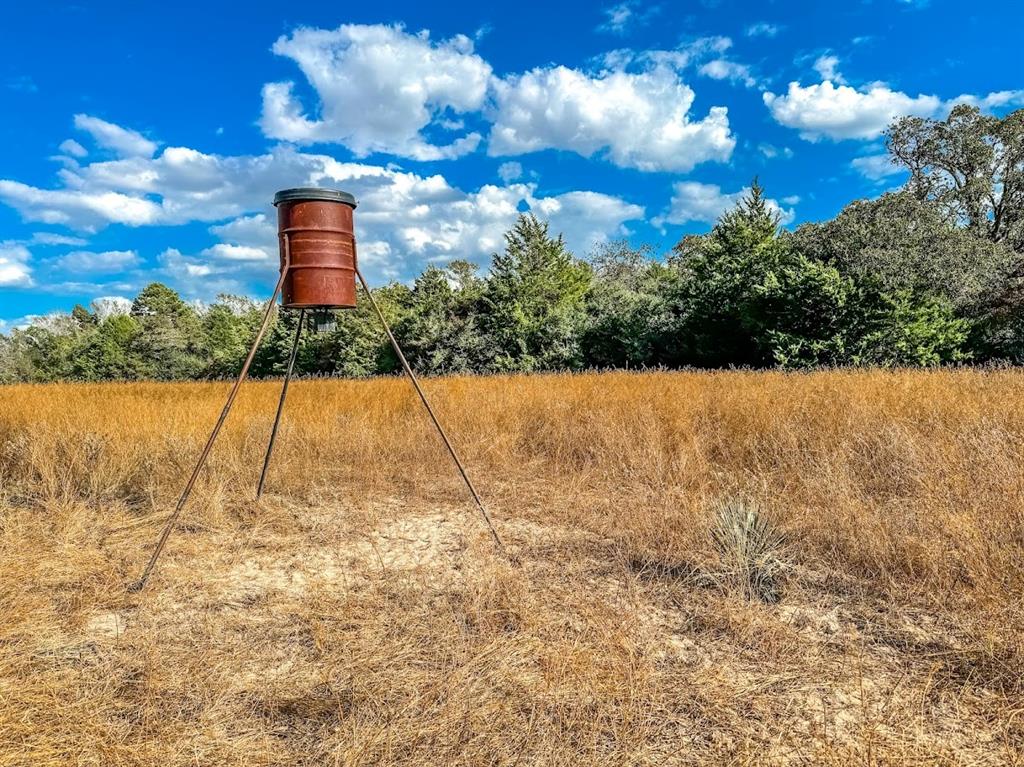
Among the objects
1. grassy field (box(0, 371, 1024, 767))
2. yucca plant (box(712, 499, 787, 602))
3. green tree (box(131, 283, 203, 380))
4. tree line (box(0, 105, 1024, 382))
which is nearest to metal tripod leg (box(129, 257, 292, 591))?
grassy field (box(0, 371, 1024, 767))

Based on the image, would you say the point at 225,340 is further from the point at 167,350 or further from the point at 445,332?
the point at 445,332

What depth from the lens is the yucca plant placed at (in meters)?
2.86

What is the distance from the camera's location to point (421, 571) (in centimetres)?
327

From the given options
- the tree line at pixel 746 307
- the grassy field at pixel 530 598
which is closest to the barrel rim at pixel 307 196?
the grassy field at pixel 530 598

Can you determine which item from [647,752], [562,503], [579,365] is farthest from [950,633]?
[579,365]

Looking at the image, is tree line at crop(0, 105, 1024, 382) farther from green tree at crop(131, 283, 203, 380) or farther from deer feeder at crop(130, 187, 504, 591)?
deer feeder at crop(130, 187, 504, 591)

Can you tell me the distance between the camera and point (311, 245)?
12.2ft

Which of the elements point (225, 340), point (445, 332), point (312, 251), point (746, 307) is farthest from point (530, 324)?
point (225, 340)

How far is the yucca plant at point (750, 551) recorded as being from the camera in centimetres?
286

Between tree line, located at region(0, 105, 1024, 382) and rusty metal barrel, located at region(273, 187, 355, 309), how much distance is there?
5.44 metres

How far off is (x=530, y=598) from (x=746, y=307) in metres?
12.7

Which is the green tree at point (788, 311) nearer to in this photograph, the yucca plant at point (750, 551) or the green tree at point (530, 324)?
the green tree at point (530, 324)

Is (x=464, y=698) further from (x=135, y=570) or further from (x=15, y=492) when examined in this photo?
(x=15, y=492)

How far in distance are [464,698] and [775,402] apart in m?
5.24
